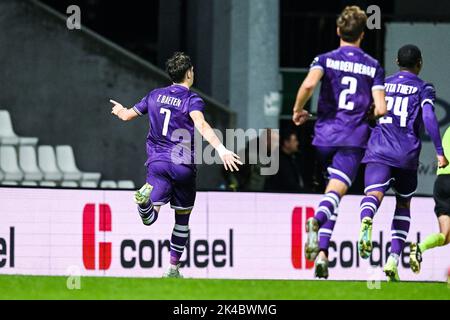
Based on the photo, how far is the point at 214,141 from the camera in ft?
46.9

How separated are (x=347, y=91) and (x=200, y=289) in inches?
87.8

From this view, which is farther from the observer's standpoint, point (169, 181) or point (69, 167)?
point (69, 167)

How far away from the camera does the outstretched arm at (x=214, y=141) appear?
1392 centimetres

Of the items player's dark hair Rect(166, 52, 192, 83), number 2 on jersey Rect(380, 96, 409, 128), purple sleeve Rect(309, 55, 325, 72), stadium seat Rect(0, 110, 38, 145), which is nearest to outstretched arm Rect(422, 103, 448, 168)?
number 2 on jersey Rect(380, 96, 409, 128)

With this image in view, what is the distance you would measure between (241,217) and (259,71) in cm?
Answer: 492

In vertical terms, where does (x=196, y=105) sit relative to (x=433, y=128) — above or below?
above

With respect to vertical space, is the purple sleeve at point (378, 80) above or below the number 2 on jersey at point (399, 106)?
above

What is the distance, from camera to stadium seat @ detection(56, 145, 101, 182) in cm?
2262

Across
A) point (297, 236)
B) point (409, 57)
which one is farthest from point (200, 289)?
point (297, 236)

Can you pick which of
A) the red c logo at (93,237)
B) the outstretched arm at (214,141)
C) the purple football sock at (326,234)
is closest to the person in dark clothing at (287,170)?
the red c logo at (93,237)

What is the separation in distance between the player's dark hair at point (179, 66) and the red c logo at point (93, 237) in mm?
3841

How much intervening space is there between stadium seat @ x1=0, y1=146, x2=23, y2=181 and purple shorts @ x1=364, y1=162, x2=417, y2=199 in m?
8.02

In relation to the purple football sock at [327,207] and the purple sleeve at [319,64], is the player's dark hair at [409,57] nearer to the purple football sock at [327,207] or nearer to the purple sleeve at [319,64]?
the purple sleeve at [319,64]

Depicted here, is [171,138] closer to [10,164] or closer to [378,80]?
[378,80]
